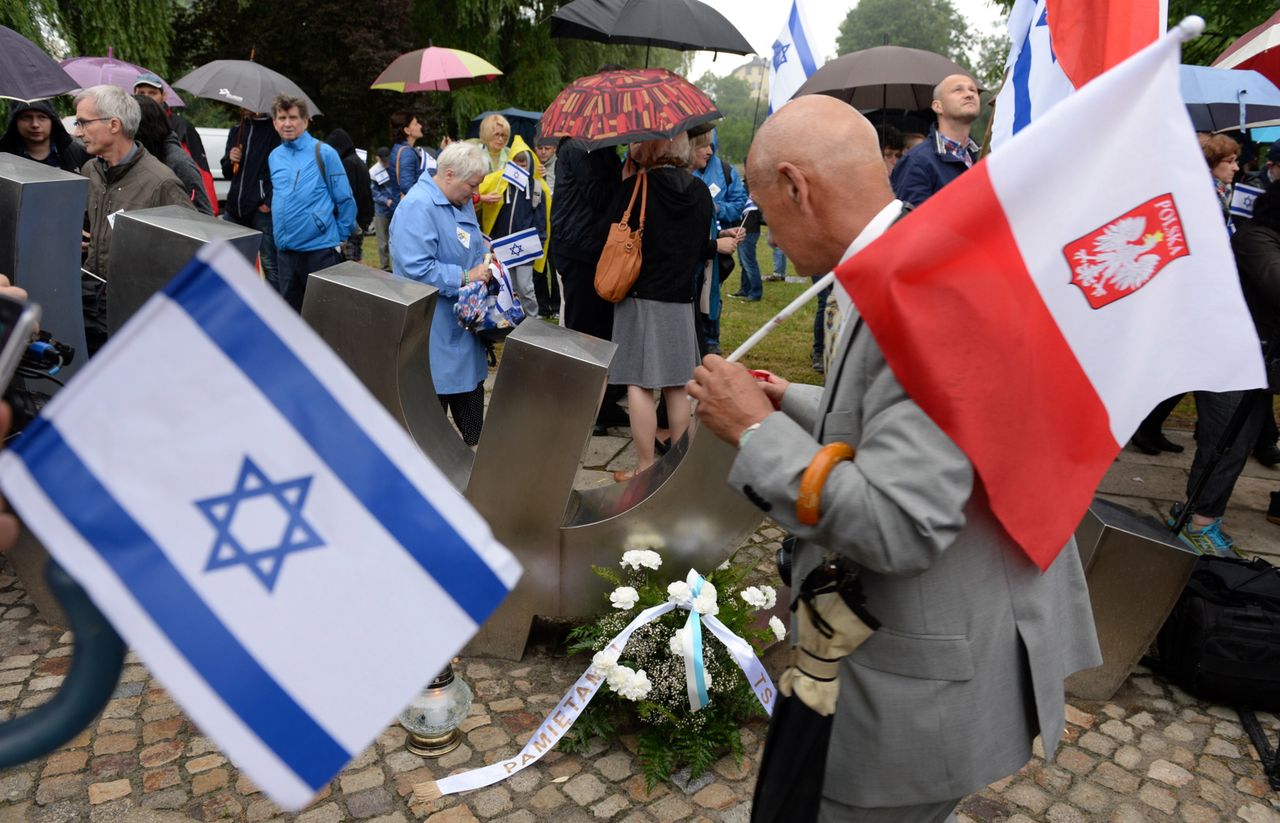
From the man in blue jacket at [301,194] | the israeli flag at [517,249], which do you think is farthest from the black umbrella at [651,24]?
the man in blue jacket at [301,194]

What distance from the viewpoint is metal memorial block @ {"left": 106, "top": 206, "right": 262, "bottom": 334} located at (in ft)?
11.2

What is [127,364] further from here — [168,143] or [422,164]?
[422,164]

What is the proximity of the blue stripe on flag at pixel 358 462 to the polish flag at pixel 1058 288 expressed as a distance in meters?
0.71

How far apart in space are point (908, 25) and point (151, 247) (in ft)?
321

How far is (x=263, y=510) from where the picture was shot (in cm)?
122

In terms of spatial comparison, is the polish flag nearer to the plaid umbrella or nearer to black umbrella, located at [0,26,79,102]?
black umbrella, located at [0,26,79,102]

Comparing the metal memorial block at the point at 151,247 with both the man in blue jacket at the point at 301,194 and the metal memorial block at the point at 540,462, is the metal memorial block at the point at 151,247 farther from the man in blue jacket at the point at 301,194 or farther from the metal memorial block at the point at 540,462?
the man in blue jacket at the point at 301,194

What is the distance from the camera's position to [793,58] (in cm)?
671

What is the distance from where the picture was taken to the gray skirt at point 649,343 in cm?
508

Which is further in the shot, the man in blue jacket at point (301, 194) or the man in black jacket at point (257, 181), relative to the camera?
the man in black jacket at point (257, 181)

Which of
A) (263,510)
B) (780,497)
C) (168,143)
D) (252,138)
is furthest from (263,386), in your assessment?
(252,138)

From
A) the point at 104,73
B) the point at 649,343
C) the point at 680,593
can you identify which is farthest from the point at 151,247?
the point at 104,73

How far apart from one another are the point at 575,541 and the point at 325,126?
2357 centimetres

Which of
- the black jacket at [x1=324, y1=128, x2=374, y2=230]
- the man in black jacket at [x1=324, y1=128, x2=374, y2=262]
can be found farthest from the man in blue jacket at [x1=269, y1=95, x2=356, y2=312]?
the black jacket at [x1=324, y1=128, x2=374, y2=230]
